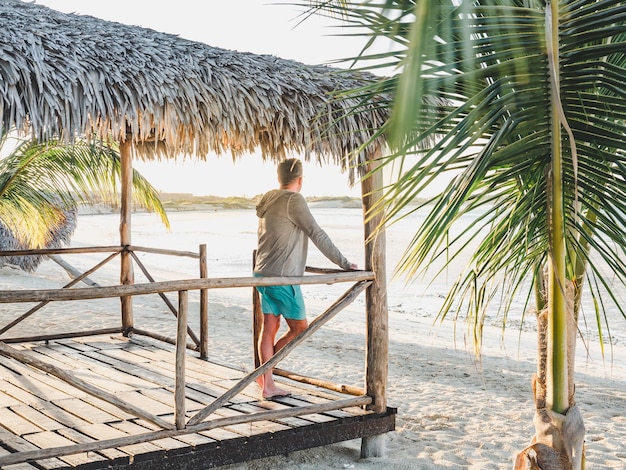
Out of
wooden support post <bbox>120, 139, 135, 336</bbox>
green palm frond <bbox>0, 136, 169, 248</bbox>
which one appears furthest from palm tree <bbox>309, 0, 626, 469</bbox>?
green palm frond <bbox>0, 136, 169, 248</bbox>

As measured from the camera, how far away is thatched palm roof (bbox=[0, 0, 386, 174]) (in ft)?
10.8

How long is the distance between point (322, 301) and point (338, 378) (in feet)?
26.4

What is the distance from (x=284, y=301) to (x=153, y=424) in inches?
40.0

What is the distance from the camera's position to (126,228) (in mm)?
6301

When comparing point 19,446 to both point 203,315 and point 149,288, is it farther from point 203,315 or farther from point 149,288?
point 203,315

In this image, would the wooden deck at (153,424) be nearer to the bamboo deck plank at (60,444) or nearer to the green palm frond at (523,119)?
the bamboo deck plank at (60,444)

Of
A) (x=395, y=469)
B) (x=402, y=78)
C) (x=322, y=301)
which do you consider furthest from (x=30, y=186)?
(x=322, y=301)

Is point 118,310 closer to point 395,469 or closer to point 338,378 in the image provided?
point 338,378

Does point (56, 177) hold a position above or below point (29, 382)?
above

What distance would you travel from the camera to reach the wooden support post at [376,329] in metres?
4.03

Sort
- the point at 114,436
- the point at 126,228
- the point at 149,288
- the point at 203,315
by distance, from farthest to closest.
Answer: the point at 126,228 → the point at 203,315 → the point at 114,436 → the point at 149,288

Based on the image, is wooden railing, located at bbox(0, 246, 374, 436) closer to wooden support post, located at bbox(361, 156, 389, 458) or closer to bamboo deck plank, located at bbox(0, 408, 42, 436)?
wooden support post, located at bbox(361, 156, 389, 458)

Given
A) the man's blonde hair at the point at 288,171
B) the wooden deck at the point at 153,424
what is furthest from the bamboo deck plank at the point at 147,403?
the man's blonde hair at the point at 288,171

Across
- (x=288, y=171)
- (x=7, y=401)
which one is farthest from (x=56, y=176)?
(x=288, y=171)
